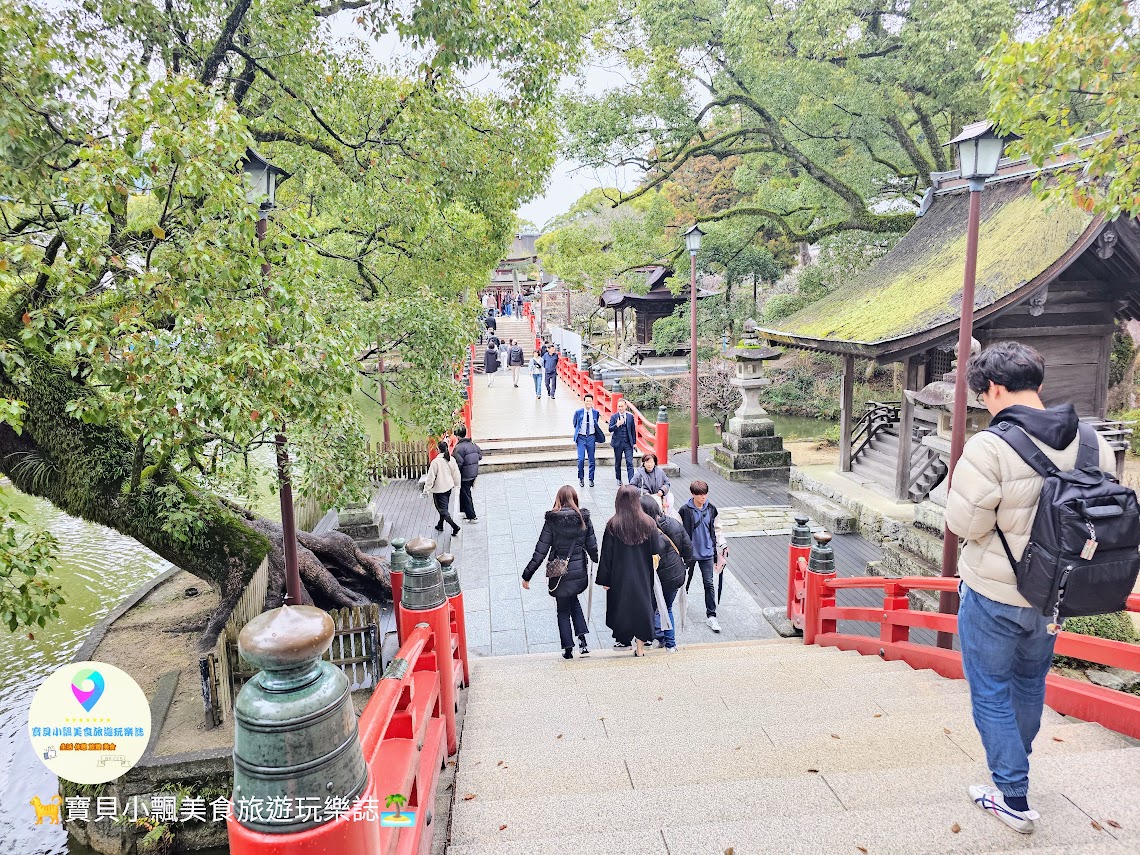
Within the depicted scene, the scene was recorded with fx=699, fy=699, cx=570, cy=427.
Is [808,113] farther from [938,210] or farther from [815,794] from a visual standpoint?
[815,794]

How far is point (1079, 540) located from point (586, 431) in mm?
10664

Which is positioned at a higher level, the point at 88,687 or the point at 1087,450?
the point at 1087,450

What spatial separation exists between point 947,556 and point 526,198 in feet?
25.8

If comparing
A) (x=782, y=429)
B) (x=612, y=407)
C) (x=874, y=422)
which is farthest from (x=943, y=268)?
(x=782, y=429)

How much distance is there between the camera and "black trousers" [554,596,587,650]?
6.28m

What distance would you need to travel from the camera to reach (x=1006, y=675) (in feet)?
9.93

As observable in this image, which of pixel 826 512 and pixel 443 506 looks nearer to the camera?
pixel 443 506

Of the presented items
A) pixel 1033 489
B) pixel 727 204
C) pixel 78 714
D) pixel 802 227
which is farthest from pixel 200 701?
pixel 727 204

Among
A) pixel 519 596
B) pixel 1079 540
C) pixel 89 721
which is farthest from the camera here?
pixel 519 596

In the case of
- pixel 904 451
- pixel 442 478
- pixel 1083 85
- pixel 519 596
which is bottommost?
pixel 519 596

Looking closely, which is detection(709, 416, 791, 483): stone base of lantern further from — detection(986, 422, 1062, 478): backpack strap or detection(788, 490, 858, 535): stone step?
detection(986, 422, 1062, 478): backpack strap

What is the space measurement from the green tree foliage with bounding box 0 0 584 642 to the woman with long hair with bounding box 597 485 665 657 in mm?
2454

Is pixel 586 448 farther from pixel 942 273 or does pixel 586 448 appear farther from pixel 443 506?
pixel 942 273

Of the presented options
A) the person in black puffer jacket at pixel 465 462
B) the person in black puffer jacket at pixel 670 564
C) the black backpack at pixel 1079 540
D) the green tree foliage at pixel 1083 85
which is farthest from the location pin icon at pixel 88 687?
the green tree foliage at pixel 1083 85
